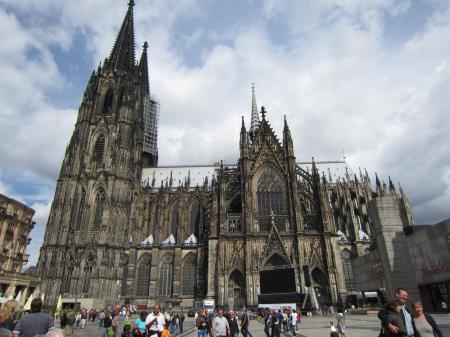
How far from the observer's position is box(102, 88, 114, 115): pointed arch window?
51919mm

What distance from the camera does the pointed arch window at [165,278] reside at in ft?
136

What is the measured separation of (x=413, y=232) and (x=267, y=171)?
20.8 m

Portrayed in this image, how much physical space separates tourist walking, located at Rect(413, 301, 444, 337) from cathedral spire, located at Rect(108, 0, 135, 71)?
2283 inches

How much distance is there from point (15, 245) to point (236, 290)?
2945 cm

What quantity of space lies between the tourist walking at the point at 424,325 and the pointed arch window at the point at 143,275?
135ft

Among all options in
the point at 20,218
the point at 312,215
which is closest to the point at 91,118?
the point at 20,218

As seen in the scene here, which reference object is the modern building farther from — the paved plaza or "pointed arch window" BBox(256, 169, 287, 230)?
"pointed arch window" BBox(256, 169, 287, 230)

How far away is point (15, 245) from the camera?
137ft

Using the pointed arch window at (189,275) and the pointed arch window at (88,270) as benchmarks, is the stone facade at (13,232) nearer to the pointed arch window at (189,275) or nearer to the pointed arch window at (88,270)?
the pointed arch window at (88,270)

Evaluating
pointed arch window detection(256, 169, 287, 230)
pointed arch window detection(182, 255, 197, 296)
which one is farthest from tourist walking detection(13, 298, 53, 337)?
pointed arch window detection(182, 255, 197, 296)

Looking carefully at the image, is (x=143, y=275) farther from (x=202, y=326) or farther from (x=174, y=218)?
(x=202, y=326)

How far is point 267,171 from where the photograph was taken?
41.6 meters

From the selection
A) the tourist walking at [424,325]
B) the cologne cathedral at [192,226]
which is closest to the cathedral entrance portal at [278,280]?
the cologne cathedral at [192,226]

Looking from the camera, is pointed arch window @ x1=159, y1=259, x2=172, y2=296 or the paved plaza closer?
the paved plaza
